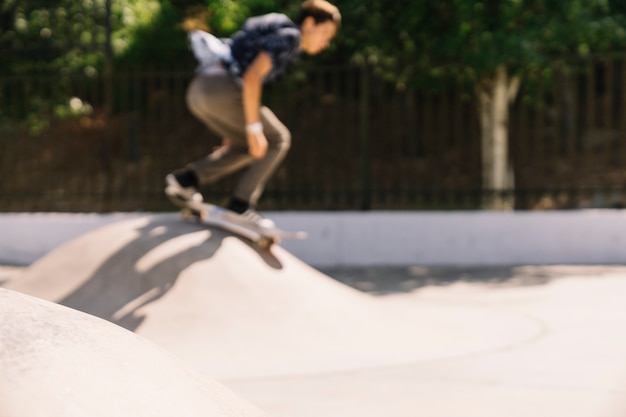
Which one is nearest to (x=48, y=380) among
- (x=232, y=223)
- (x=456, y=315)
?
(x=232, y=223)

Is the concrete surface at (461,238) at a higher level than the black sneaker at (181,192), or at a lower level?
lower

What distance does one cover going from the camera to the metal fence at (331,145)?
525 inches

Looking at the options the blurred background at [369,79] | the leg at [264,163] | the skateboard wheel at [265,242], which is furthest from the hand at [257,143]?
the blurred background at [369,79]

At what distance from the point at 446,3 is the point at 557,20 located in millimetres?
1390

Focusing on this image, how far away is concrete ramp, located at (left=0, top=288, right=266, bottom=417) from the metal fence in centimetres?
971

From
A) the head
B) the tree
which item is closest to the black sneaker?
the head

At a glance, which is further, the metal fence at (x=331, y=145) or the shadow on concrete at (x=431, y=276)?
the metal fence at (x=331, y=145)

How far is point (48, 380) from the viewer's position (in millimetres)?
2896

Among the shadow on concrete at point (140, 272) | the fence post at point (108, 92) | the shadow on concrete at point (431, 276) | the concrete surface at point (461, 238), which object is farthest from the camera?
the fence post at point (108, 92)

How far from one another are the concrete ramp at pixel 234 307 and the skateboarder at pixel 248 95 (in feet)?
1.34

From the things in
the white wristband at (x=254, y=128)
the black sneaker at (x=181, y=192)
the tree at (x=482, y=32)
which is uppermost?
the tree at (x=482, y=32)

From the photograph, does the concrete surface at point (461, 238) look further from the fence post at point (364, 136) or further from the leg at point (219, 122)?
the leg at point (219, 122)

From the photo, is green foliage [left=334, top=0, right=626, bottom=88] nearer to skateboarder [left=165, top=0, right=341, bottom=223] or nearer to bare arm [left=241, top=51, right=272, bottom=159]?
skateboarder [left=165, top=0, right=341, bottom=223]

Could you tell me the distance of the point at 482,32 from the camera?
Answer: 1297cm
